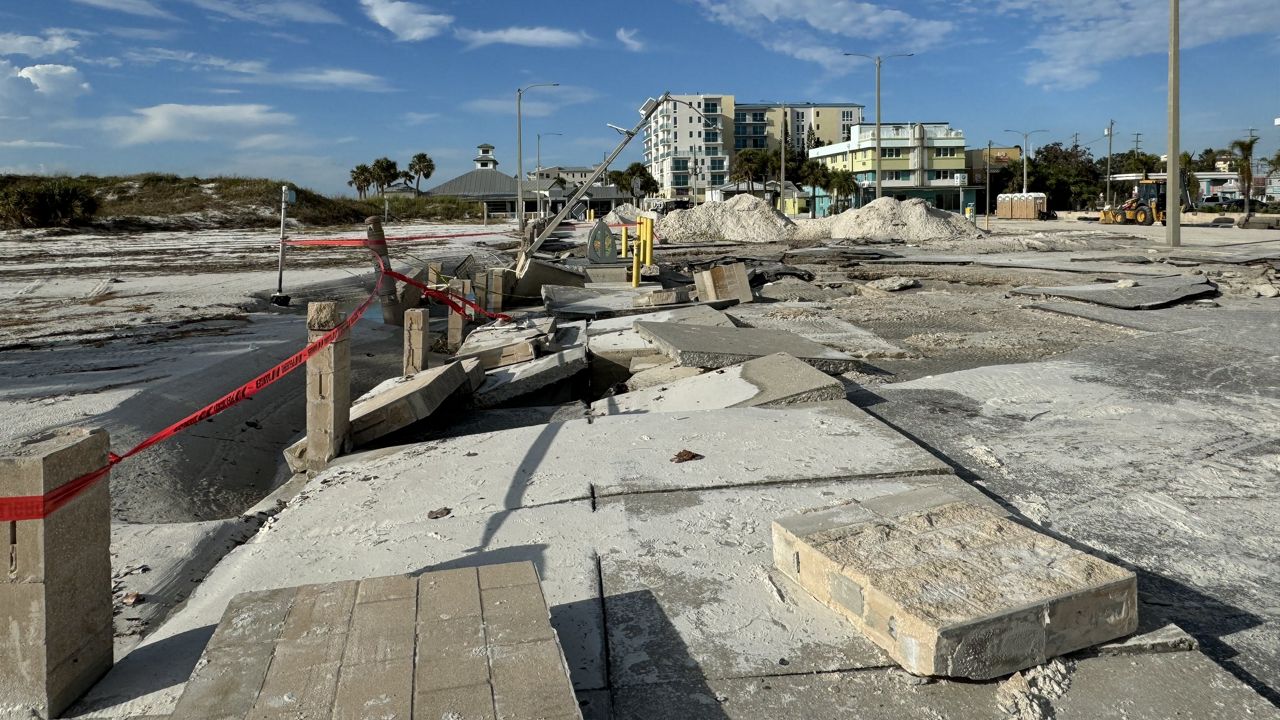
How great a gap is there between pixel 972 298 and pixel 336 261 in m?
20.7

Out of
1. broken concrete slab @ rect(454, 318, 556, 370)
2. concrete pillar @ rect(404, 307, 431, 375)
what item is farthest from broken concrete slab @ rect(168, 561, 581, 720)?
broken concrete slab @ rect(454, 318, 556, 370)

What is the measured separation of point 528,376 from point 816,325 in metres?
4.40

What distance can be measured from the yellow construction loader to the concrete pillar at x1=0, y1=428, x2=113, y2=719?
52.7 metres

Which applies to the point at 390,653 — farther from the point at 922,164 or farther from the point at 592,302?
the point at 922,164

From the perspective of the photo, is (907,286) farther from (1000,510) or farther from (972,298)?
(1000,510)

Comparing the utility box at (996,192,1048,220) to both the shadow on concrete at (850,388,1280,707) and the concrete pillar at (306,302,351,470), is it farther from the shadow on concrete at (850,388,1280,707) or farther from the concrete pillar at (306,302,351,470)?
the shadow on concrete at (850,388,1280,707)

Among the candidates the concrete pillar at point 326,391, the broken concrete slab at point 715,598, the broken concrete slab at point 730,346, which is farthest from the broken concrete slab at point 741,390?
the concrete pillar at point 326,391

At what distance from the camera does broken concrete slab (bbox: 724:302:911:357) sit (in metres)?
9.64

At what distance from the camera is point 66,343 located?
11.8 meters

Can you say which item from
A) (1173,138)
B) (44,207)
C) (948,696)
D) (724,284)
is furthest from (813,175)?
(948,696)

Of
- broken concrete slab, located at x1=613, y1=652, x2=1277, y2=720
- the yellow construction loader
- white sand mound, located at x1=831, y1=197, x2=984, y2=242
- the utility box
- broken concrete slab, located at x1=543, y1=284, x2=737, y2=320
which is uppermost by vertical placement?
the utility box

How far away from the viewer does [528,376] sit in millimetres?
8477

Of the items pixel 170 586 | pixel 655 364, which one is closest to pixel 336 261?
pixel 655 364

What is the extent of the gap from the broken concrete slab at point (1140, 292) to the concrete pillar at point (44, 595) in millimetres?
12289
